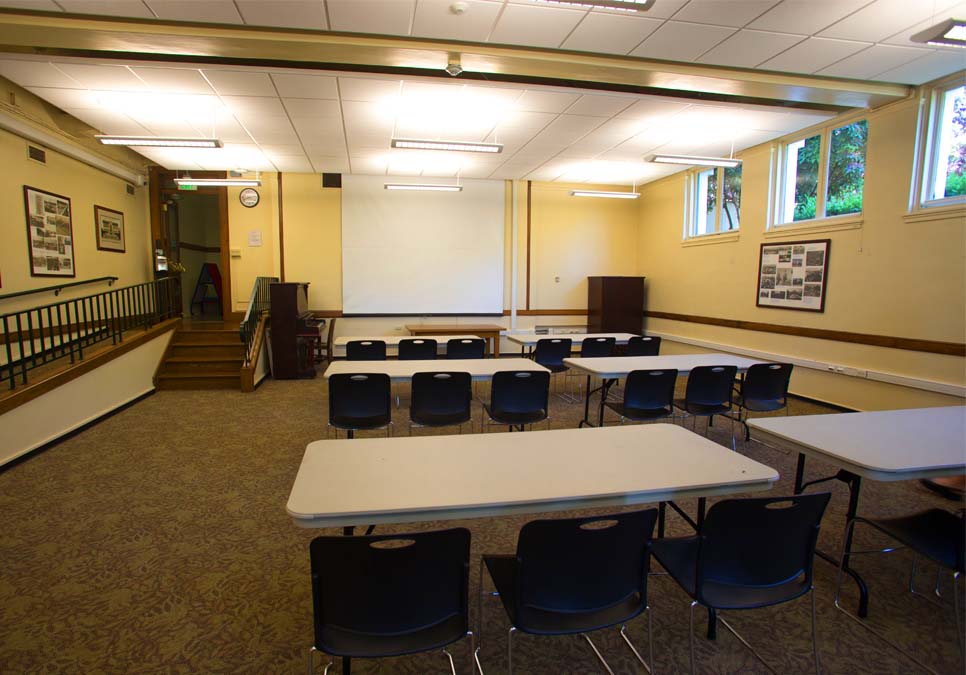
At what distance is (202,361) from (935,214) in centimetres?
923

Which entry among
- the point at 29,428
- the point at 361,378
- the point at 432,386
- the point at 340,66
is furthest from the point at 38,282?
the point at 432,386

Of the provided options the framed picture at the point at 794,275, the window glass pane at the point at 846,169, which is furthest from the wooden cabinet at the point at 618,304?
the window glass pane at the point at 846,169

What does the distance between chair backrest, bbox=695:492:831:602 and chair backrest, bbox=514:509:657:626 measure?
269mm

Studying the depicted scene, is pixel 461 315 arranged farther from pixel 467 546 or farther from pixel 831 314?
pixel 467 546

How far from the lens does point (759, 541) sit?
5.59 feet

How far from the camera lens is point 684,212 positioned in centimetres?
857

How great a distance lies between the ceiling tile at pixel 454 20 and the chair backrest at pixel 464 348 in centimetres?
303

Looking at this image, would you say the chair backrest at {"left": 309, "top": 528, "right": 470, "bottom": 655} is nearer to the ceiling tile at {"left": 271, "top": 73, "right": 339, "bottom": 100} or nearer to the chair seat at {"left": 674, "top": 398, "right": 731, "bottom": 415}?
the chair seat at {"left": 674, "top": 398, "right": 731, "bottom": 415}

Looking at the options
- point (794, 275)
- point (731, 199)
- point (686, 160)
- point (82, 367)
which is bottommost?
point (82, 367)

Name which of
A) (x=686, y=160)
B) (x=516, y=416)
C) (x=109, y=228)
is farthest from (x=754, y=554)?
(x=109, y=228)

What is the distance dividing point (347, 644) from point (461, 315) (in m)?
8.23

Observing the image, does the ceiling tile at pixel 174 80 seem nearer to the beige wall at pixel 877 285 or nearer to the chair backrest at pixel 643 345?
the chair backrest at pixel 643 345

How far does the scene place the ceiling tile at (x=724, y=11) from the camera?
3.60 metres

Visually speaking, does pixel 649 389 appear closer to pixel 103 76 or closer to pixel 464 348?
pixel 464 348
